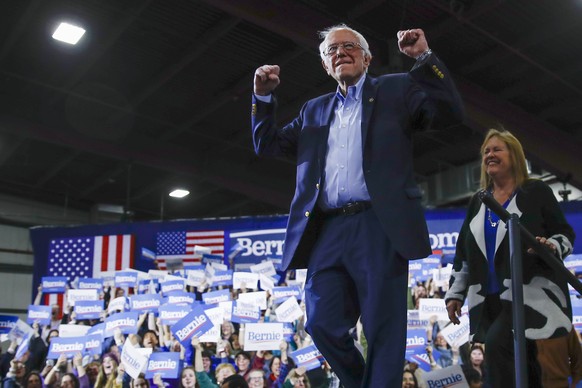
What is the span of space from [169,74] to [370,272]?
8.07m

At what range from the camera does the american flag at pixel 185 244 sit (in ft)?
29.1

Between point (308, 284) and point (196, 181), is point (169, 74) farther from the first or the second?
point (308, 284)

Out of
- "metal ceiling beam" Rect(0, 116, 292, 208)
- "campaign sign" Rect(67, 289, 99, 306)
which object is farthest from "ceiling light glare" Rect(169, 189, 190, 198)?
"campaign sign" Rect(67, 289, 99, 306)

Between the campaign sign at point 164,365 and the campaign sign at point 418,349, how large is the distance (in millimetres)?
1856

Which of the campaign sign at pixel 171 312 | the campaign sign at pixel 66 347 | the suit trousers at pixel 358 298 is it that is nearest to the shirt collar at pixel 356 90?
the suit trousers at pixel 358 298

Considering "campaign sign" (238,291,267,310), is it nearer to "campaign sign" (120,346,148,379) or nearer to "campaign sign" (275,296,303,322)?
"campaign sign" (275,296,303,322)

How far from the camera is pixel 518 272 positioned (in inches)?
67.7

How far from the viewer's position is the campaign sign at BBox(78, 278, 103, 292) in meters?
7.77

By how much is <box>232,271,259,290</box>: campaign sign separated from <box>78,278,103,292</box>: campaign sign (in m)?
1.81

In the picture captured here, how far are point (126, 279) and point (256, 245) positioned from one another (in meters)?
1.74

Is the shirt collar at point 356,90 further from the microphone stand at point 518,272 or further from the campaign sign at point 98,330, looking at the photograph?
the campaign sign at point 98,330

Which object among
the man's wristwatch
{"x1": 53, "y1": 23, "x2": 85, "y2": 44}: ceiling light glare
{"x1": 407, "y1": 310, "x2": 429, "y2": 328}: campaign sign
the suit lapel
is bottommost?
{"x1": 407, "y1": 310, "x2": 429, "y2": 328}: campaign sign

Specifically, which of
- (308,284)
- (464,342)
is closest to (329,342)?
(308,284)

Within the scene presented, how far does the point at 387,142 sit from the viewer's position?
1813 mm
